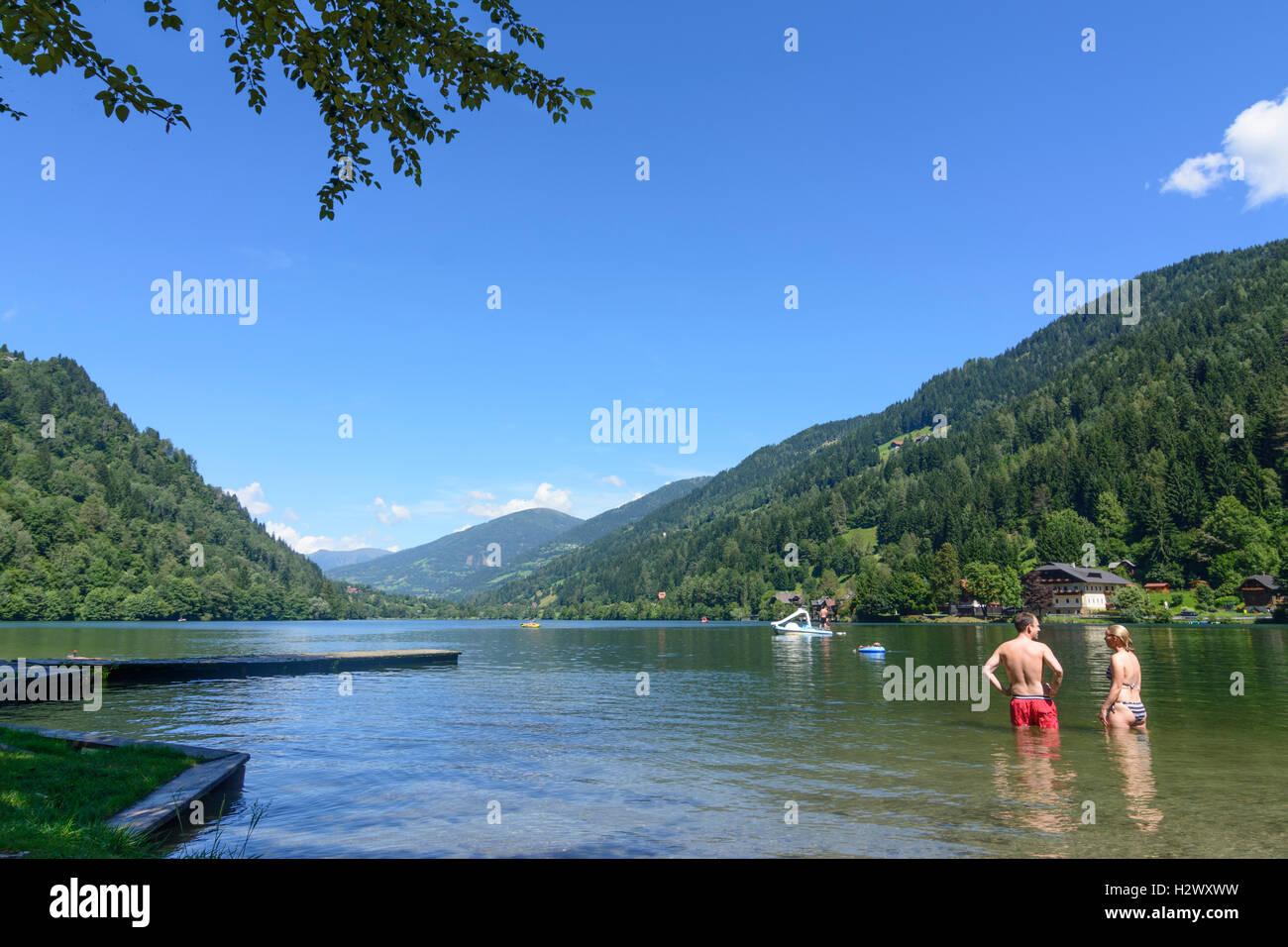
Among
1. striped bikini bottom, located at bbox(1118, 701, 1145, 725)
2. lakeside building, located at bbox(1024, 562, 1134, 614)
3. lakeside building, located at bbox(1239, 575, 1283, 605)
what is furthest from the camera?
lakeside building, located at bbox(1024, 562, 1134, 614)

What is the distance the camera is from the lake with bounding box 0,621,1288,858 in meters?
12.9

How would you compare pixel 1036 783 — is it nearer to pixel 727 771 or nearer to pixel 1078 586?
pixel 727 771

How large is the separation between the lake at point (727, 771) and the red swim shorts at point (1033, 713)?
44cm

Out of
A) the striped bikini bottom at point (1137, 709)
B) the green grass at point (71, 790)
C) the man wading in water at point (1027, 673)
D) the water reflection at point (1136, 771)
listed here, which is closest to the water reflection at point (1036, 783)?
the man wading in water at point (1027, 673)

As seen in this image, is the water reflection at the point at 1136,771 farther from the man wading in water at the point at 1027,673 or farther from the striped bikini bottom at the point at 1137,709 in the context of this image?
the man wading in water at the point at 1027,673

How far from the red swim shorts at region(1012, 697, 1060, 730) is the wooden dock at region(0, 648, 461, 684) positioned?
149 ft

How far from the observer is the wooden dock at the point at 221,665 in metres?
47.7

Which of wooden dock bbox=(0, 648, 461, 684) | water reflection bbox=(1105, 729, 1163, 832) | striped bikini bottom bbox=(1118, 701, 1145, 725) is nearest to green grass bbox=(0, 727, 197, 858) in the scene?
water reflection bbox=(1105, 729, 1163, 832)

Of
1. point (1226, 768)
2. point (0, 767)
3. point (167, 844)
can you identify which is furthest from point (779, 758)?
point (0, 767)

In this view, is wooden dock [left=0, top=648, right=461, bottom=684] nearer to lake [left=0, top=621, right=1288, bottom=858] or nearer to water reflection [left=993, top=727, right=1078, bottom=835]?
lake [left=0, top=621, right=1288, bottom=858]

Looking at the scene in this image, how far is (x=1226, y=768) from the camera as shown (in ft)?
61.1

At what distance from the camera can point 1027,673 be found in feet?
70.5
